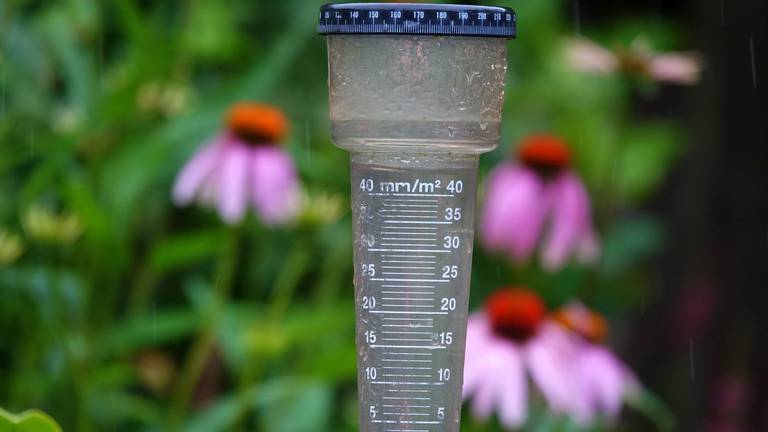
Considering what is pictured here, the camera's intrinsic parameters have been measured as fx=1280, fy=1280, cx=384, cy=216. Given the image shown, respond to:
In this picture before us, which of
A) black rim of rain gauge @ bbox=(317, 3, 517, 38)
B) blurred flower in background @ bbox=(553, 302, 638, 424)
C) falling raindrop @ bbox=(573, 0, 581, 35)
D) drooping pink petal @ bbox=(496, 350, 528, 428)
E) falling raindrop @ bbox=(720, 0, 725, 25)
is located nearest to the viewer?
black rim of rain gauge @ bbox=(317, 3, 517, 38)

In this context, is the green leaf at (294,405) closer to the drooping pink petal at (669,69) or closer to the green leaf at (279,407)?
the green leaf at (279,407)

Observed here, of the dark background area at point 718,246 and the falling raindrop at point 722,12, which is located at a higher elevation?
the falling raindrop at point 722,12

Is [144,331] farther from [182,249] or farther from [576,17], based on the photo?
[576,17]

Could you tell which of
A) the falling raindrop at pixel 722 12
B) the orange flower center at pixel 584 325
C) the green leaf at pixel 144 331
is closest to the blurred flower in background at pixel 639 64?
the orange flower center at pixel 584 325

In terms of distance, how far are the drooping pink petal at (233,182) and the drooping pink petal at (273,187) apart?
0.04 feet

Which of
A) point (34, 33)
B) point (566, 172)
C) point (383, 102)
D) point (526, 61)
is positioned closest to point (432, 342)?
point (383, 102)

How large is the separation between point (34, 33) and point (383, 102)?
120cm

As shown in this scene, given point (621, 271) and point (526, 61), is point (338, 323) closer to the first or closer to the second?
point (621, 271)

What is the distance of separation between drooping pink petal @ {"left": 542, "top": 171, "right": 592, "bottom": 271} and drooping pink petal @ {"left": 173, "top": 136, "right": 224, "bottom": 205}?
16.8 inches

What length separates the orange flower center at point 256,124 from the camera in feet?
4.42

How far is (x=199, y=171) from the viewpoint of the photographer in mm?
1360

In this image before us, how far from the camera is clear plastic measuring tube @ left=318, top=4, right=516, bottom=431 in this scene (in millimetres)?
634

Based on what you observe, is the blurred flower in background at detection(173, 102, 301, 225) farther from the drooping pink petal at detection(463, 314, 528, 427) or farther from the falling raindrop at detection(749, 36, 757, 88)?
the falling raindrop at detection(749, 36, 757, 88)

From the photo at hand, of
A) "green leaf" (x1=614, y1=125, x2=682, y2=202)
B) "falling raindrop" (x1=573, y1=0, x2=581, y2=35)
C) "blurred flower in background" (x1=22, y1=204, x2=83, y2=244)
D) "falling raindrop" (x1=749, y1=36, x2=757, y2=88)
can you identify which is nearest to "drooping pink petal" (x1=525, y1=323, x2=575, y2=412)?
"blurred flower in background" (x1=22, y1=204, x2=83, y2=244)
